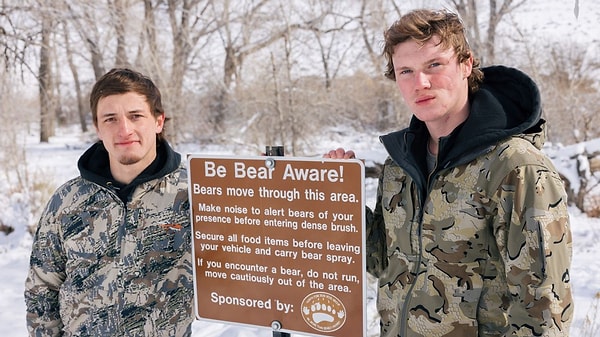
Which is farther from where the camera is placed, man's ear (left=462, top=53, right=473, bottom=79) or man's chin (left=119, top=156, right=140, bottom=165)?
man's chin (left=119, top=156, right=140, bottom=165)

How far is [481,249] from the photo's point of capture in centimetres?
177

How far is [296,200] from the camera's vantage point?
206 cm

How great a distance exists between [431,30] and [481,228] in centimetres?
69

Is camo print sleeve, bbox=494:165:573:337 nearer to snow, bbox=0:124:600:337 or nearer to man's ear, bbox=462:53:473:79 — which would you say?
man's ear, bbox=462:53:473:79

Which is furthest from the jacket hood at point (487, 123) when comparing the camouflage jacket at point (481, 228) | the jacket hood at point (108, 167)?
the jacket hood at point (108, 167)

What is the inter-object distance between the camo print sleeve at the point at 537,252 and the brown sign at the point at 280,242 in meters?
0.53

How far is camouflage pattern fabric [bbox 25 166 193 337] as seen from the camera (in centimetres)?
221

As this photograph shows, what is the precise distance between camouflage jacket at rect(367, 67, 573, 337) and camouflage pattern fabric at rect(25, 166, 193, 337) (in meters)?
0.87

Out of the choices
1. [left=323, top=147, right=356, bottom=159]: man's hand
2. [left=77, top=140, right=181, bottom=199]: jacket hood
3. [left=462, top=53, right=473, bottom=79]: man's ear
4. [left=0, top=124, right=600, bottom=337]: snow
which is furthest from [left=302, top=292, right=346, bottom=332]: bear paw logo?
[left=462, top=53, right=473, bottom=79]: man's ear

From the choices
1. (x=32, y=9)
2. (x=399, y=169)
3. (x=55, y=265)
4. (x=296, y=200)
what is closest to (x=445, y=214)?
(x=399, y=169)

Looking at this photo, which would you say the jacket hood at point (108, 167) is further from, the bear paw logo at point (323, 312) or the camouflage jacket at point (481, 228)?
the camouflage jacket at point (481, 228)

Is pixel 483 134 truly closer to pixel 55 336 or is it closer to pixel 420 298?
pixel 420 298

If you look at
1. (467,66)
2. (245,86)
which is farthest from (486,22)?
(467,66)

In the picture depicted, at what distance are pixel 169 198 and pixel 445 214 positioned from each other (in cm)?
114
